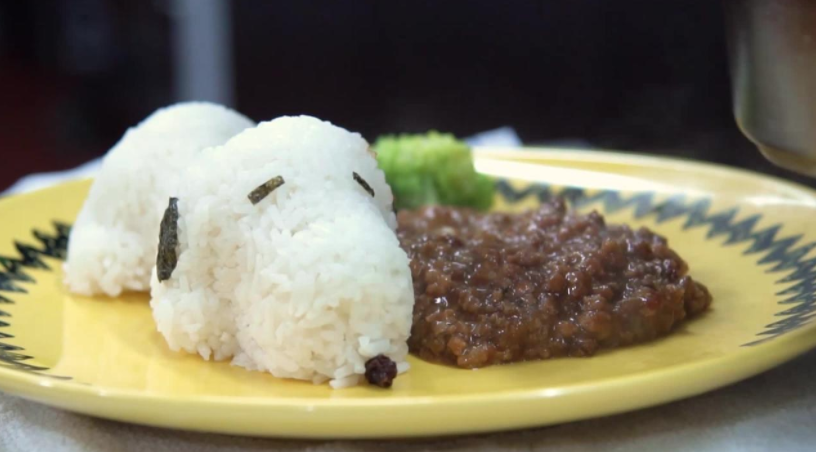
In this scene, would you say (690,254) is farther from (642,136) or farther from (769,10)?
(642,136)

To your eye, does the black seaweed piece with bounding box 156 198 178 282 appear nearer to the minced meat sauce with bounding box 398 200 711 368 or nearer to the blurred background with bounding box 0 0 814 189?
the minced meat sauce with bounding box 398 200 711 368

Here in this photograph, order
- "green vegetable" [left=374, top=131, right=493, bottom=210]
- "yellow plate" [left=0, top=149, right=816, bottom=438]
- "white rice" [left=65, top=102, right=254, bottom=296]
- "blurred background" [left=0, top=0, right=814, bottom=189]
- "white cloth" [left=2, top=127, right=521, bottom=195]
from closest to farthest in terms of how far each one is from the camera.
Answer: "yellow plate" [left=0, top=149, right=816, bottom=438]
"white rice" [left=65, top=102, right=254, bottom=296]
"green vegetable" [left=374, top=131, right=493, bottom=210]
"white cloth" [left=2, top=127, right=521, bottom=195]
"blurred background" [left=0, top=0, right=814, bottom=189]

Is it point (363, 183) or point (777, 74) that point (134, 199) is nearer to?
point (363, 183)

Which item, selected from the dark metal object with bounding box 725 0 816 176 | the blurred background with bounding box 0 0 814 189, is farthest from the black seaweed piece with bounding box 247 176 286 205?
the blurred background with bounding box 0 0 814 189

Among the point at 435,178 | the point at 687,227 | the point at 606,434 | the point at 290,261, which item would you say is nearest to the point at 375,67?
the point at 435,178

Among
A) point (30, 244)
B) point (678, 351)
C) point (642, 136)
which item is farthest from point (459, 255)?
point (642, 136)

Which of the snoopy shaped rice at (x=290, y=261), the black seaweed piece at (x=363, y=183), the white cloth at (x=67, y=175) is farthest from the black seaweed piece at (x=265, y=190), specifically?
the white cloth at (x=67, y=175)
